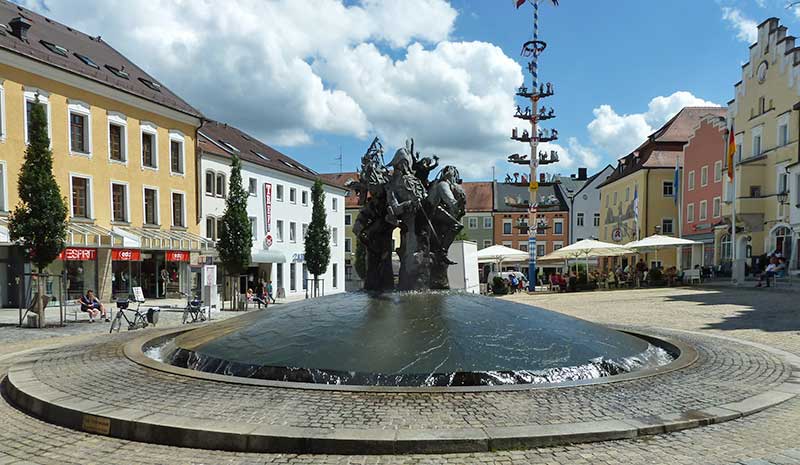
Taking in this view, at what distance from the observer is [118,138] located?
3281cm

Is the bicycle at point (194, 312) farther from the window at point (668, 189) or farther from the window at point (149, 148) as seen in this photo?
the window at point (668, 189)

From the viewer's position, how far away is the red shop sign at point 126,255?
3053 centimetres

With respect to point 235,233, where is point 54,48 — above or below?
above

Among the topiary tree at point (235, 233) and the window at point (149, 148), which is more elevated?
the window at point (149, 148)

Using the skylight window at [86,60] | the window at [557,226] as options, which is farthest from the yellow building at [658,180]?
the skylight window at [86,60]

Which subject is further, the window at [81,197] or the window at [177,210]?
the window at [177,210]

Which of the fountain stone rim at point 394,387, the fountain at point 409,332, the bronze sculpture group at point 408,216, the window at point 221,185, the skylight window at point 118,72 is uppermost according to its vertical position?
the skylight window at point 118,72

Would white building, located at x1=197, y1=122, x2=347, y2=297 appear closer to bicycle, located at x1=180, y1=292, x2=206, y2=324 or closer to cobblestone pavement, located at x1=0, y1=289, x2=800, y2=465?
bicycle, located at x1=180, y1=292, x2=206, y2=324

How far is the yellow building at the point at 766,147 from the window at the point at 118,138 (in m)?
39.3

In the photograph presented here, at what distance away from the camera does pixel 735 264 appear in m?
32.1

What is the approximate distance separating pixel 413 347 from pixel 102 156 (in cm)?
2927

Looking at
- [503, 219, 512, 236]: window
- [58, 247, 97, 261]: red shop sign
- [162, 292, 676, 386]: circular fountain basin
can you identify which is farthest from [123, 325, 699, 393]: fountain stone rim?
[503, 219, 512, 236]: window

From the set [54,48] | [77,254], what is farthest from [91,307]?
[54,48]

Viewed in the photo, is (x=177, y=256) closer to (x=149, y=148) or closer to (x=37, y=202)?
(x=149, y=148)
